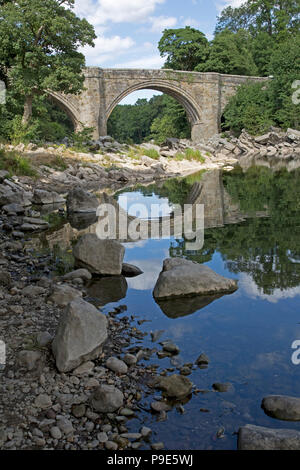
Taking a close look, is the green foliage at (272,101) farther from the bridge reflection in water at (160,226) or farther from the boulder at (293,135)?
the bridge reflection in water at (160,226)

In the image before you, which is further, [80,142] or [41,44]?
[80,142]

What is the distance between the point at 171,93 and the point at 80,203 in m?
25.3

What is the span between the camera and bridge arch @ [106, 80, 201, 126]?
93.9ft

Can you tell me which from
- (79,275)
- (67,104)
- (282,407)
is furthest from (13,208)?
(67,104)

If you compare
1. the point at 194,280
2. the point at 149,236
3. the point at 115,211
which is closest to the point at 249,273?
the point at 194,280

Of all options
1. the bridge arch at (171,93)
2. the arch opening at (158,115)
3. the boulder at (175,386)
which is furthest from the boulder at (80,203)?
the bridge arch at (171,93)

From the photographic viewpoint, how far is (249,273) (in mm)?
4797

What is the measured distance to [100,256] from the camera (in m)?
4.90

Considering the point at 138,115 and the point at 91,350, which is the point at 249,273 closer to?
the point at 91,350

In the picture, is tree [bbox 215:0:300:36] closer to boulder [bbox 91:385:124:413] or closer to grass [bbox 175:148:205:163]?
grass [bbox 175:148:205:163]

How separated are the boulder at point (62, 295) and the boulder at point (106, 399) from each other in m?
1.43

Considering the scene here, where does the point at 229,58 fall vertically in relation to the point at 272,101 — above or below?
above

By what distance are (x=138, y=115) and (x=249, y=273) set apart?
188ft

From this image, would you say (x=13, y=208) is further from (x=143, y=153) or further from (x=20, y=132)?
(x=143, y=153)
